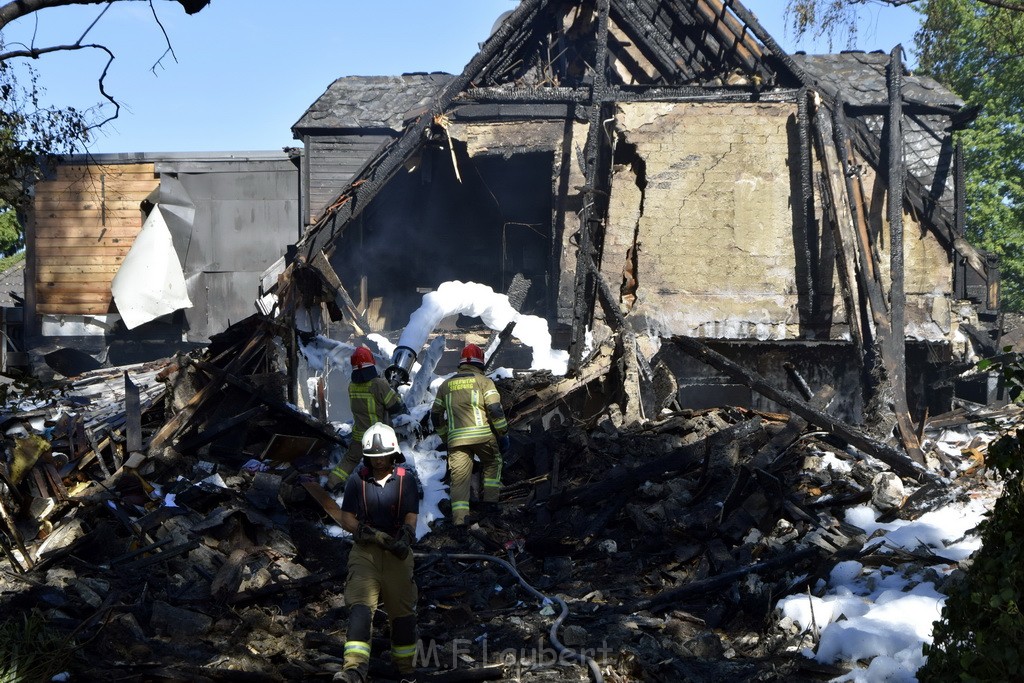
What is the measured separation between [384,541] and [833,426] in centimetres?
586

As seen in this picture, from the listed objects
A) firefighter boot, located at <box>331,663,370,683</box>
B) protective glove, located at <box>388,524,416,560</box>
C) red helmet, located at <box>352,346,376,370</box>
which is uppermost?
red helmet, located at <box>352,346,376,370</box>

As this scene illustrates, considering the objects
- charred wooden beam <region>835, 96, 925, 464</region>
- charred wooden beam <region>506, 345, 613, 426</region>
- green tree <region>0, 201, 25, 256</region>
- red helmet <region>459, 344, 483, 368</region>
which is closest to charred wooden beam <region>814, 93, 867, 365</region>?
charred wooden beam <region>835, 96, 925, 464</region>

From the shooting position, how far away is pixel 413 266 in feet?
66.0

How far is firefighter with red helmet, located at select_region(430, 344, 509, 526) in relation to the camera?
9.77 metres

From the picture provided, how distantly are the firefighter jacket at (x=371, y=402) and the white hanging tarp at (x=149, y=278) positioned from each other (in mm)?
11897

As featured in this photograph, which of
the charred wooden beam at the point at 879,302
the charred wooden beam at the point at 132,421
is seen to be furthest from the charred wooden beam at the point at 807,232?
the charred wooden beam at the point at 132,421

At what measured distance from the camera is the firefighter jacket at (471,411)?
32.2ft

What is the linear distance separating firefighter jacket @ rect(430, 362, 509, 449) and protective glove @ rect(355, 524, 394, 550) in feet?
12.4

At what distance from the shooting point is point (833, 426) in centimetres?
1009

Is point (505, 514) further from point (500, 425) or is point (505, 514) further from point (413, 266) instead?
point (413, 266)

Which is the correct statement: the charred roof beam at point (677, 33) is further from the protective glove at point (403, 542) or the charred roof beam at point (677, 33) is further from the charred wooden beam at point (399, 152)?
the protective glove at point (403, 542)

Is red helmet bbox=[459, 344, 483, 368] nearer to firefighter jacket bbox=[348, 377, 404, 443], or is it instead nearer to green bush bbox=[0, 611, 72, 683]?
firefighter jacket bbox=[348, 377, 404, 443]

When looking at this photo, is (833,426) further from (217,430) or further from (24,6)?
(24,6)

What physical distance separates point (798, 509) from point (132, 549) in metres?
5.70
